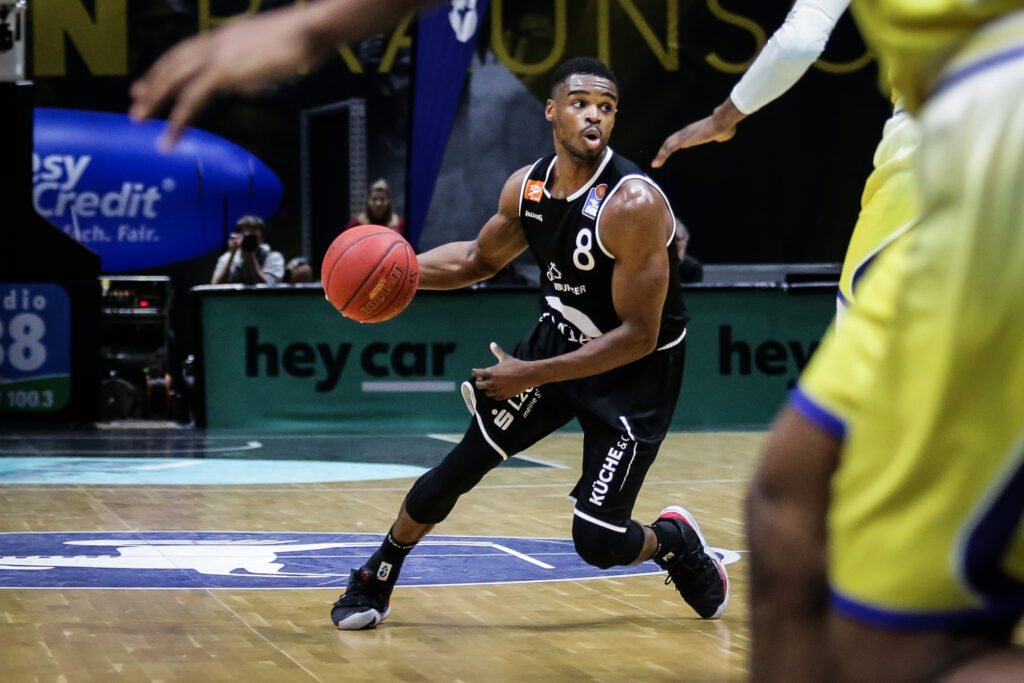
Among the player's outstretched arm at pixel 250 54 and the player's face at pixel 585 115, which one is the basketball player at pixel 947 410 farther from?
the player's face at pixel 585 115

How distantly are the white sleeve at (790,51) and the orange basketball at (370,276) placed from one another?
1.15 meters

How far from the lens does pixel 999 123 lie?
1.35 metres

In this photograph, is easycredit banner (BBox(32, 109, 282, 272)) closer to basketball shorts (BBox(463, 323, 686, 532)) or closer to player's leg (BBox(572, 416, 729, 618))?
basketball shorts (BBox(463, 323, 686, 532))

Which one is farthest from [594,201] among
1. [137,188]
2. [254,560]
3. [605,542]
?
[137,188]

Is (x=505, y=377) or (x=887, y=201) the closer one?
(x=887, y=201)

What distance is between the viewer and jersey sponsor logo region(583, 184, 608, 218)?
4.56 m

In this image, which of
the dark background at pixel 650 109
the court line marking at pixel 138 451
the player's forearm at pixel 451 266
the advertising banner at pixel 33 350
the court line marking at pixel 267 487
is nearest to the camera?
the player's forearm at pixel 451 266

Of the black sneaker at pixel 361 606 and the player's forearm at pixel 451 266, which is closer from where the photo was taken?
the black sneaker at pixel 361 606

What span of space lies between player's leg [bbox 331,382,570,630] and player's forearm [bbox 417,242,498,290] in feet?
1.24

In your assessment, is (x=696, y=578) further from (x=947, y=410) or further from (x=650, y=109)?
(x=650, y=109)

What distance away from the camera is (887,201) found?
144 inches

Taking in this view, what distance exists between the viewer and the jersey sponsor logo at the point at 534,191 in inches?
185

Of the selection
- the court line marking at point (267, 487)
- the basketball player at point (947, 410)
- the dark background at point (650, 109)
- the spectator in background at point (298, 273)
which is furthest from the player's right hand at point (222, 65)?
the dark background at point (650, 109)

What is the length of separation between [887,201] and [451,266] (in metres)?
1.62
